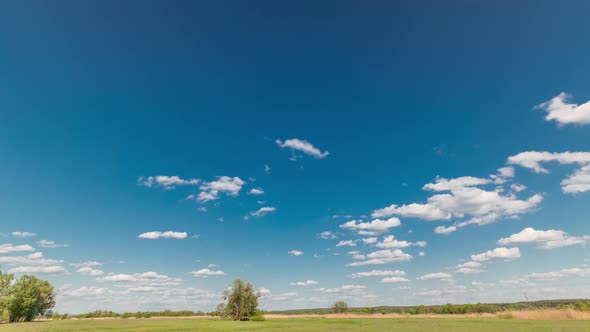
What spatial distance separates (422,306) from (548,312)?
3842 inches

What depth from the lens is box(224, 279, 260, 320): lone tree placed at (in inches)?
3209

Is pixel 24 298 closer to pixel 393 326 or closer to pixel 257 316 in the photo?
pixel 257 316

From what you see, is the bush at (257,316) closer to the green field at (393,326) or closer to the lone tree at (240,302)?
the lone tree at (240,302)

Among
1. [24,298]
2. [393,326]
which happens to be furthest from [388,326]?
[24,298]

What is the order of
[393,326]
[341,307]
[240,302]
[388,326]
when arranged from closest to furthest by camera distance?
[393,326]
[388,326]
[240,302]
[341,307]

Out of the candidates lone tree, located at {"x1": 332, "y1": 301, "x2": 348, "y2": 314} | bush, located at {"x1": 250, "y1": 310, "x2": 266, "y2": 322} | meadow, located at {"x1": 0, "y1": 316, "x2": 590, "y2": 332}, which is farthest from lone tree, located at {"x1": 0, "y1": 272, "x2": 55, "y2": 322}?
lone tree, located at {"x1": 332, "y1": 301, "x2": 348, "y2": 314}

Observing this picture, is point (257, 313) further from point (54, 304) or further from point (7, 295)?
point (54, 304)

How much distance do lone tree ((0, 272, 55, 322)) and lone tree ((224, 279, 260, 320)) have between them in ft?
168

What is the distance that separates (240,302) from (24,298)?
61.8 metres

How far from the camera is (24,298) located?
3418 inches

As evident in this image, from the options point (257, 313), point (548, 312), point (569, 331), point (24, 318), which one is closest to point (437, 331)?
point (569, 331)

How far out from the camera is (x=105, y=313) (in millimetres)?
134250

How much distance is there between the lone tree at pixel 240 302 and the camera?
8150 cm

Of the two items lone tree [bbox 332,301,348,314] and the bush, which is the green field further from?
lone tree [bbox 332,301,348,314]
